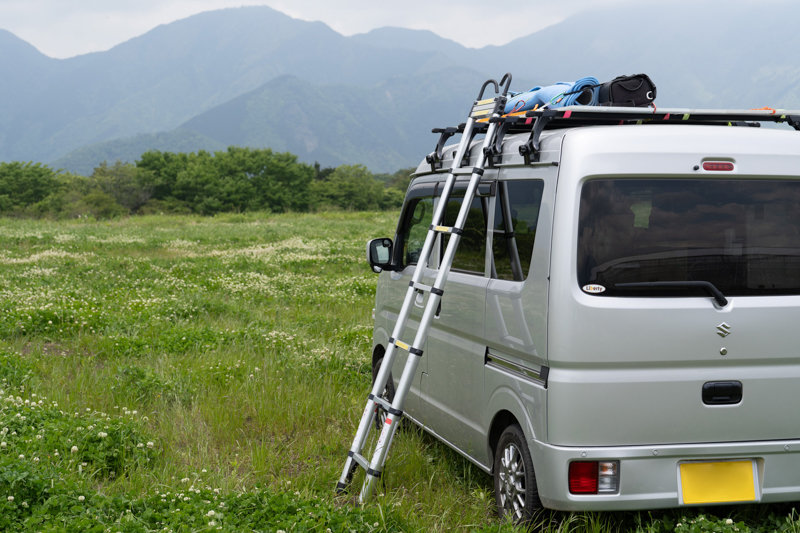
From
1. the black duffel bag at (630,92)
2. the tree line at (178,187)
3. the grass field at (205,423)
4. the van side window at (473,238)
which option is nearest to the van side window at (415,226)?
the van side window at (473,238)

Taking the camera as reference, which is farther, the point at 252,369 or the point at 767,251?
the point at 252,369

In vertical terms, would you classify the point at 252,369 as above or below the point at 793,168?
below

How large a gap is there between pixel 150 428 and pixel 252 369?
1847mm

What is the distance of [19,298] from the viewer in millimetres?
11352

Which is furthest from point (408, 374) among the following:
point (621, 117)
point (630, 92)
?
point (630, 92)

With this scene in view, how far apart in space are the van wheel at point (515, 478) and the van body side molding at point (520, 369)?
1.11 ft

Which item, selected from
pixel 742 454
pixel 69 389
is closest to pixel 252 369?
pixel 69 389

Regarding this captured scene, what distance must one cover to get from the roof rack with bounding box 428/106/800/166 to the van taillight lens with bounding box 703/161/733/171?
642mm

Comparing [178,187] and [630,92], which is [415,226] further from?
[178,187]

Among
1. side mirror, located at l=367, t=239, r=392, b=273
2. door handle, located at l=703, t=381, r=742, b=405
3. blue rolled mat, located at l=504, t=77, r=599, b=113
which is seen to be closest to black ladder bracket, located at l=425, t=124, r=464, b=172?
blue rolled mat, located at l=504, t=77, r=599, b=113

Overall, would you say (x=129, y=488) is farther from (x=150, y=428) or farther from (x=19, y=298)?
(x=19, y=298)

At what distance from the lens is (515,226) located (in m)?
4.22

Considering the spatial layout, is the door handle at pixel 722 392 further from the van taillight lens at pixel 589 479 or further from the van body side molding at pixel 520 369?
the van body side molding at pixel 520 369

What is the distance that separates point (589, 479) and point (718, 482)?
69 centimetres
